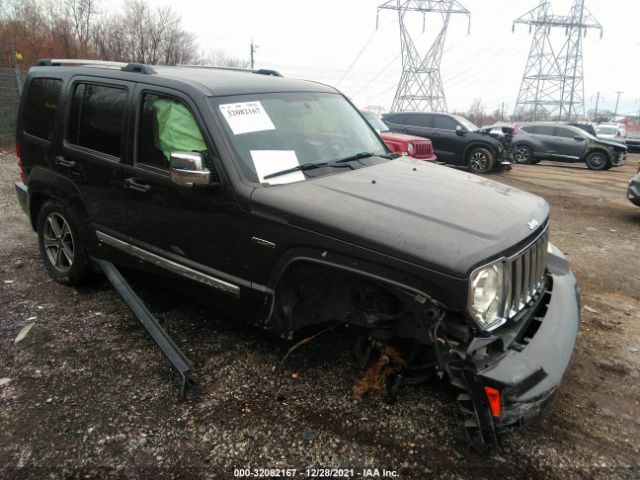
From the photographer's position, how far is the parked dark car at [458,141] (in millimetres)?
13617

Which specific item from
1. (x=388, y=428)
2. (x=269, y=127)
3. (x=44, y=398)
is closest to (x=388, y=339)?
(x=388, y=428)

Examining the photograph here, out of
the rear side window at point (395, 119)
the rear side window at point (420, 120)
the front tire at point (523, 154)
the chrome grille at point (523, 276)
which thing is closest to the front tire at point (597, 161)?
the front tire at point (523, 154)

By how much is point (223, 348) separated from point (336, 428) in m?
1.12

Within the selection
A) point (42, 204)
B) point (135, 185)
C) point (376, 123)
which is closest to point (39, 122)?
point (42, 204)

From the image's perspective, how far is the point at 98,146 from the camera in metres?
3.65

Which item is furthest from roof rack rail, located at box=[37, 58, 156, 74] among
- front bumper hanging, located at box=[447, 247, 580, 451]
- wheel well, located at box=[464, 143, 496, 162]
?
wheel well, located at box=[464, 143, 496, 162]

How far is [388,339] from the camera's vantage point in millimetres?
2662

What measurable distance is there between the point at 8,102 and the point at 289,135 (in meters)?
13.7

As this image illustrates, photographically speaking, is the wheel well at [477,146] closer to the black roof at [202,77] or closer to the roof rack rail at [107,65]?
the black roof at [202,77]

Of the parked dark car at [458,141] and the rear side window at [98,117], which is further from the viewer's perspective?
the parked dark car at [458,141]

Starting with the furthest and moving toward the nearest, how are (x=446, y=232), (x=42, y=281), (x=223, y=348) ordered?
(x=42, y=281), (x=223, y=348), (x=446, y=232)

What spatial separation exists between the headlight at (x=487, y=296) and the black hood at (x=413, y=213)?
68 millimetres

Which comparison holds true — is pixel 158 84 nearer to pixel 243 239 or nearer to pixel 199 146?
pixel 199 146

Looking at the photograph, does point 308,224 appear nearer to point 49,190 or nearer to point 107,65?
point 107,65
